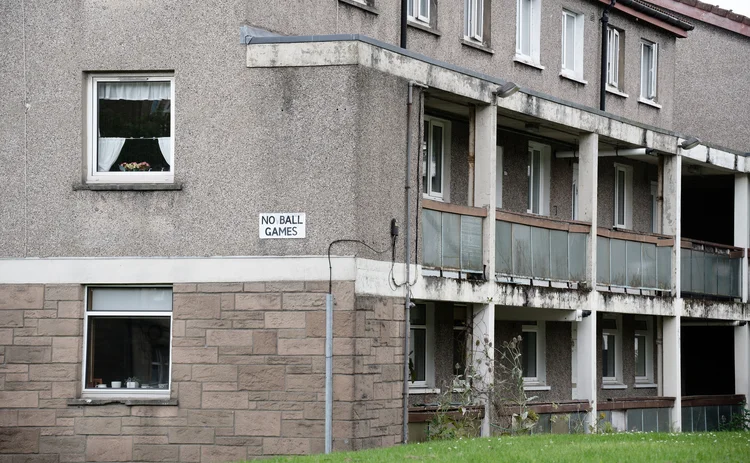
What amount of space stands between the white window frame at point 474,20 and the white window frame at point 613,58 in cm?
522

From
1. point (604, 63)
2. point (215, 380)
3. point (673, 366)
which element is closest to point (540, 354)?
point (673, 366)

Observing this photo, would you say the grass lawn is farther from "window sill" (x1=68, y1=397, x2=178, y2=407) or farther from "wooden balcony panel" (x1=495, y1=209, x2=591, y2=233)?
"wooden balcony panel" (x1=495, y1=209, x2=591, y2=233)

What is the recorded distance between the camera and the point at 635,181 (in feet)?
104

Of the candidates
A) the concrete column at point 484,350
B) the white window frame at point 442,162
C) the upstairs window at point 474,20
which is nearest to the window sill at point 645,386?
the white window frame at point 442,162

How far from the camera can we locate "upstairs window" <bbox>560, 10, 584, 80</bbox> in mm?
29312

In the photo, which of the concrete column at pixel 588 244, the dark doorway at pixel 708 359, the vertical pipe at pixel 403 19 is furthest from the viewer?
the dark doorway at pixel 708 359

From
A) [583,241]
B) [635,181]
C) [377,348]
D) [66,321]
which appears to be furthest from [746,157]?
[66,321]

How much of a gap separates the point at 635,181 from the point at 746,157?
2488mm

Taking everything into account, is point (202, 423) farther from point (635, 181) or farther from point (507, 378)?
point (635, 181)

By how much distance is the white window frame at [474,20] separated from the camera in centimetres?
2573

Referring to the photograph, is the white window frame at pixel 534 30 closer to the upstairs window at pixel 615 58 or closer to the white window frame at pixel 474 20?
the white window frame at pixel 474 20

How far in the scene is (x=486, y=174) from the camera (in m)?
22.9

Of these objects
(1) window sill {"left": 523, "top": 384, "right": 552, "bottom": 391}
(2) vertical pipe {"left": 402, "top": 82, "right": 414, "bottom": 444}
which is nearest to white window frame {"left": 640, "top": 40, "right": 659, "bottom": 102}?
(1) window sill {"left": 523, "top": 384, "right": 552, "bottom": 391}

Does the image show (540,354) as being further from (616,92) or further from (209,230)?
(209,230)
